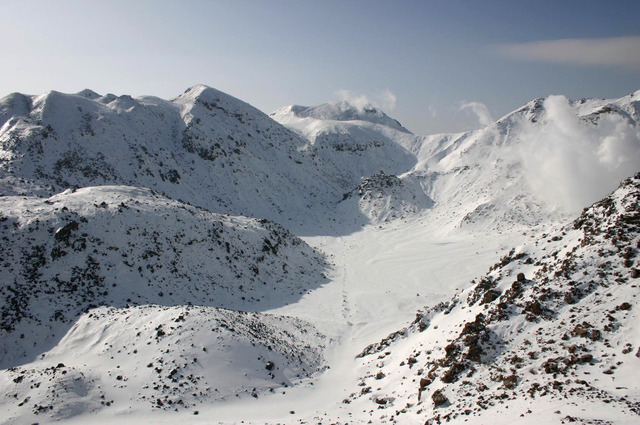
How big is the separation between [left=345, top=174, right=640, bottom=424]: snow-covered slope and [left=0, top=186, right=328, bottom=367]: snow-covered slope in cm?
1839

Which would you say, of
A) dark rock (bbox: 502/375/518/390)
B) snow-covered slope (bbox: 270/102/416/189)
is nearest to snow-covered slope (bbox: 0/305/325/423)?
dark rock (bbox: 502/375/518/390)

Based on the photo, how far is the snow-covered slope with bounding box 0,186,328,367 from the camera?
24266mm

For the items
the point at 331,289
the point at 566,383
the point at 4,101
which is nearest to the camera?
the point at 566,383

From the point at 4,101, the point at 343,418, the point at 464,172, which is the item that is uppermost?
the point at 4,101

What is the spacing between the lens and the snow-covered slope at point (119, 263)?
2427cm

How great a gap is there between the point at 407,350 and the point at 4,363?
78.2 ft

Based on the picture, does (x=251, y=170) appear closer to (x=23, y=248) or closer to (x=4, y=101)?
(x=4, y=101)

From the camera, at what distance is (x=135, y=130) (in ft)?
225

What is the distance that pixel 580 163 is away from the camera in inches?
1839

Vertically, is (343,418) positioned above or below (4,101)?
below

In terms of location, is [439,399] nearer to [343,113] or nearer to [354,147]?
[354,147]

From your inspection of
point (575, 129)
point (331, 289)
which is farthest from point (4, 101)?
point (575, 129)

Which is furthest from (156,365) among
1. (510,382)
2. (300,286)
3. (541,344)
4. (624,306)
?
(624,306)

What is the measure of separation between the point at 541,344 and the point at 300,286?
1027 inches
